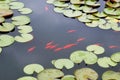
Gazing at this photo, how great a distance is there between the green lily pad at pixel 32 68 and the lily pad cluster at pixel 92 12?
723mm

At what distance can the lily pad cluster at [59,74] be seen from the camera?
1.98 meters

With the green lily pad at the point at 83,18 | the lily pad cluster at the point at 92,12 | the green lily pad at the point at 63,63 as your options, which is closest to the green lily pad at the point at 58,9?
the lily pad cluster at the point at 92,12

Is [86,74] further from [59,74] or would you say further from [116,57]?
[116,57]

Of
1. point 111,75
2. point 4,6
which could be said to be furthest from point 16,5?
point 111,75

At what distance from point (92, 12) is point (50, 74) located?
0.95m

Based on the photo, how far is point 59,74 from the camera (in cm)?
200

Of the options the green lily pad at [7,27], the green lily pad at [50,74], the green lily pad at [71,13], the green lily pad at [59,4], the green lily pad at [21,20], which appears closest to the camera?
the green lily pad at [50,74]

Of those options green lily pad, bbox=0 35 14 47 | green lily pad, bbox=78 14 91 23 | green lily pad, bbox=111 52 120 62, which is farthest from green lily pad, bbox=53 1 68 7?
green lily pad, bbox=111 52 120 62

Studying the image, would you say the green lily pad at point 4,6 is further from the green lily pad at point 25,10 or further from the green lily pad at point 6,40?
the green lily pad at point 6,40

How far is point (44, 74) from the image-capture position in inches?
78.5

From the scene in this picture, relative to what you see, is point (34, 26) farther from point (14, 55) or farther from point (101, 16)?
point (101, 16)

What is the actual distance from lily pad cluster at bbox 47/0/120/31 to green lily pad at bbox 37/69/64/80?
28.1 inches

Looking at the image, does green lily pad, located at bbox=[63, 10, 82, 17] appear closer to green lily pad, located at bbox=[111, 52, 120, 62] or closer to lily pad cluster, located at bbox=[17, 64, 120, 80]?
green lily pad, located at bbox=[111, 52, 120, 62]

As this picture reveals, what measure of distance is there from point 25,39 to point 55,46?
0.82ft
